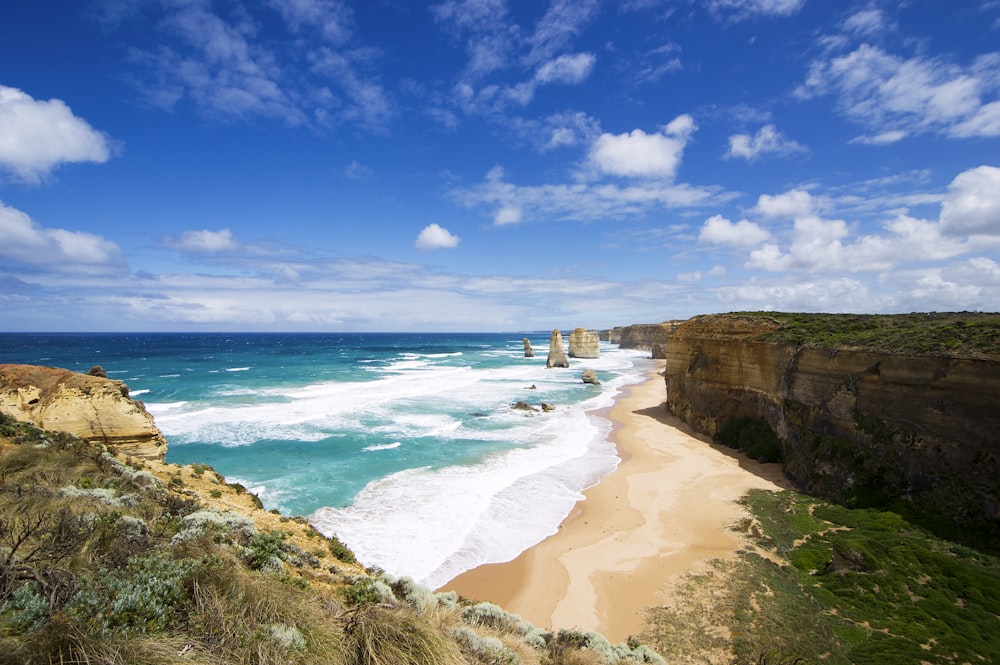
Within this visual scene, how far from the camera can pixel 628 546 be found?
12.9 metres

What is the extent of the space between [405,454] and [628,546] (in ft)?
38.6

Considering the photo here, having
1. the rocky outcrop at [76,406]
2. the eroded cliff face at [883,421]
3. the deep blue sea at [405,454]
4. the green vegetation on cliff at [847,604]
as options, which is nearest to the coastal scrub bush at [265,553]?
the deep blue sea at [405,454]

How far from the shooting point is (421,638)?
4.19 metres

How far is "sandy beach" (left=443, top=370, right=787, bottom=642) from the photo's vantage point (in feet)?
33.6

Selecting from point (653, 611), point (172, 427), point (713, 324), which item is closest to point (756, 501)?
point (653, 611)

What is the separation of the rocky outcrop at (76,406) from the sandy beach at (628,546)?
9374 millimetres

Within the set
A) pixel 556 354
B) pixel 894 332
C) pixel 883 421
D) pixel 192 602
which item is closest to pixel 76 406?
pixel 192 602

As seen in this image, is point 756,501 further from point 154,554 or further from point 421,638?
point 154,554

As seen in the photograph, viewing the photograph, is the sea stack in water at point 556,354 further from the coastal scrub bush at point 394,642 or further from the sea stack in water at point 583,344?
the coastal scrub bush at point 394,642

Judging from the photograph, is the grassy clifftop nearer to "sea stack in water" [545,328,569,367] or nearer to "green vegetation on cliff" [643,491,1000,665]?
"green vegetation on cliff" [643,491,1000,665]

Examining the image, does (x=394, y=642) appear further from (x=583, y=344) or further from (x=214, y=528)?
(x=583, y=344)

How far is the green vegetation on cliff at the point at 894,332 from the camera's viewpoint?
13.2m

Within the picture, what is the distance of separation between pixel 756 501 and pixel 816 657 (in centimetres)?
794

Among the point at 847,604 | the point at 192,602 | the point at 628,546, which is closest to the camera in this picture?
the point at 192,602
